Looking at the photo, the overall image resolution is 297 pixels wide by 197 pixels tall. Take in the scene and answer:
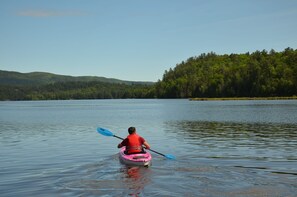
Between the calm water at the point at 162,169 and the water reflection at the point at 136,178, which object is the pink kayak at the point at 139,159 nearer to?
the water reflection at the point at 136,178

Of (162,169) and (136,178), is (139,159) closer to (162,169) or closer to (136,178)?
(162,169)

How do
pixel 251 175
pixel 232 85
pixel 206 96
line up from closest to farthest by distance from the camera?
pixel 251 175 → pixel 232 85 → pixel 206 96

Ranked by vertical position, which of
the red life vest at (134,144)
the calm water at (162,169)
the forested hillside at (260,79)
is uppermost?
the forested hillside at (260,79)

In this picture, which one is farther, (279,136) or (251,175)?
(279,136)

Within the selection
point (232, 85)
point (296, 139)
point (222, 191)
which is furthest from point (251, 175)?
point (232, 85)

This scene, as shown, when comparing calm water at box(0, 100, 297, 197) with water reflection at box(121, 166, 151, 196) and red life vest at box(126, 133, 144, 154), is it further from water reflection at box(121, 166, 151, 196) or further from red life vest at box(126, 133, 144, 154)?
red life vest at box(126, 133, 144, 154)

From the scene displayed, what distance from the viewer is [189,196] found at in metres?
13.8

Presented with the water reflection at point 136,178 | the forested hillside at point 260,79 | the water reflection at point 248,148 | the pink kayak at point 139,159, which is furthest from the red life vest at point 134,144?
the forested hillside at point 260,79

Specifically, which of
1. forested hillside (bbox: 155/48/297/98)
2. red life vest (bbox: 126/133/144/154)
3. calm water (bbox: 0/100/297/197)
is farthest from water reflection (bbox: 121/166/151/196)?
forested hillside (bbox: 155/48/297/98)

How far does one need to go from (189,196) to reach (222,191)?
4.31 feet

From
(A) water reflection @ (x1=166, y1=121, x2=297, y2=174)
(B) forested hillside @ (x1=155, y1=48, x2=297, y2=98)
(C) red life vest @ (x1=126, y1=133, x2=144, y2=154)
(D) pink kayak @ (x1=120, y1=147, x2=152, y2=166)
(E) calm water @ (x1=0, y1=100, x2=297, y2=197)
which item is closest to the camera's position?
(E) calm water @ (x1=0, y1=100, x2=297, y2=197)

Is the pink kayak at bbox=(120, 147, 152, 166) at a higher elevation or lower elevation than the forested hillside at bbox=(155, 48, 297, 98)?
lower

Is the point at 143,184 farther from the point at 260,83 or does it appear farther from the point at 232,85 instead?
the point at 232,85

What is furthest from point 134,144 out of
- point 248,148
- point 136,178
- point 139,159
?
point 248,148
